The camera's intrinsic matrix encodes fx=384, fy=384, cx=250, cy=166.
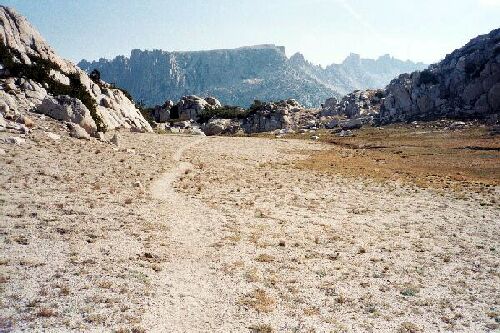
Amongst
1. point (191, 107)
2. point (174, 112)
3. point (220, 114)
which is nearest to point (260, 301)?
point (220, 114)

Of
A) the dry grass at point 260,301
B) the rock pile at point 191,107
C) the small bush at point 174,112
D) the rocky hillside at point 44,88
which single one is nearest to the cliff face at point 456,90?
the rock pile at point 191,107

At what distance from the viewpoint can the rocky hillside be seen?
56125 millimetres

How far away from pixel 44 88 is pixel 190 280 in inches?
2296

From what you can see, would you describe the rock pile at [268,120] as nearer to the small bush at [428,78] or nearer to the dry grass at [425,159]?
the small bush at [428,78]

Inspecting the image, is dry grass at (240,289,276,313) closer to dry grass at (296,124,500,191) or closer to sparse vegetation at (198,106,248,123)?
dry grass at (296,124,500,191)

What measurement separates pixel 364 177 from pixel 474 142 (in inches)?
1939

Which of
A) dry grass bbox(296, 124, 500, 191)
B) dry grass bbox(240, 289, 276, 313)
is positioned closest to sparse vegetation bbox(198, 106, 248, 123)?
dry grass bbox(296, 124, 500, 191)

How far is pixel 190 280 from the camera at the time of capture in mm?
18391

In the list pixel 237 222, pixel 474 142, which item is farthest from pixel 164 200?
pixel 474 142

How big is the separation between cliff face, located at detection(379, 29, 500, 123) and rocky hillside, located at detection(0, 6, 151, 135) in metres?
103

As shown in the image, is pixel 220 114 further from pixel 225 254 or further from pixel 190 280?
pixel 190 280

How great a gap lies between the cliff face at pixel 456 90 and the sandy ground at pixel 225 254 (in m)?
107

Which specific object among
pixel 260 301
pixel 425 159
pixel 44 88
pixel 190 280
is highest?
pixel 44 88

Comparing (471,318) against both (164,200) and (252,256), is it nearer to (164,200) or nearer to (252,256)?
(252,256)
